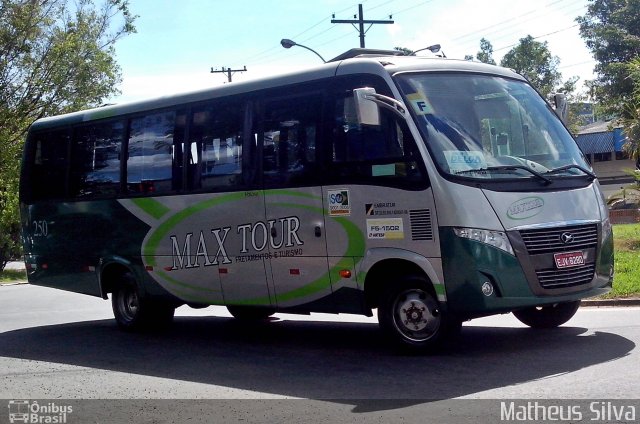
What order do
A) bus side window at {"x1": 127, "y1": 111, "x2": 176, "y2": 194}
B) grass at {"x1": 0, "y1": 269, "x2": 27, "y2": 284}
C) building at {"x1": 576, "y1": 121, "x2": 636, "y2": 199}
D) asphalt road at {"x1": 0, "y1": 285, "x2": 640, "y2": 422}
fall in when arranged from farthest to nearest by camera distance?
building at {"x1": 576, "y1": 121, "x2": 636, "y2": 199}
grass at {"x1": 0, "y1": 269, "x2": 27, "y2": 284}
bus side window at {"x1": 127, "y1": 111, "x2": 176, "y2": 194}
asphalt road at {"x1": 0, "y1": 285, "x2": 640, "y2": 422}

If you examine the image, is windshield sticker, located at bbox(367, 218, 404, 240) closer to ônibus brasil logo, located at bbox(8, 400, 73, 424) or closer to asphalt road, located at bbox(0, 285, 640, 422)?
asphalt road, located at bbox(0, 285, 640, 422)

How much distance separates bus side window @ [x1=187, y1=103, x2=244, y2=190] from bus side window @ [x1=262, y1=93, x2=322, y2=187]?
53 cm

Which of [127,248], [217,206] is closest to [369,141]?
[217,206]

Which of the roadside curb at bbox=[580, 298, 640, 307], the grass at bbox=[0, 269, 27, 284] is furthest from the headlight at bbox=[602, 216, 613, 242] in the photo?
the grass at bbox=[0, 269, 27, 284]

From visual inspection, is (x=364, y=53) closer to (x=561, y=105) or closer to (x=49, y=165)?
(x=561, y=105)

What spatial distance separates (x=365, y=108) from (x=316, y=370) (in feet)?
8.91

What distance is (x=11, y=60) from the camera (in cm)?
3356

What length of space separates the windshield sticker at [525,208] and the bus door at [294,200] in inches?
88.7

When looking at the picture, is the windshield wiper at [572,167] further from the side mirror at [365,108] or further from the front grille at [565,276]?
the side mirror at [365,108]

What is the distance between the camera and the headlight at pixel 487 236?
9195 millimetres

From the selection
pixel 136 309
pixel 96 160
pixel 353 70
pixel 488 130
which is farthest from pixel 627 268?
pixel 96 160

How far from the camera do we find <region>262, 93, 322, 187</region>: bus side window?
10.6 metres

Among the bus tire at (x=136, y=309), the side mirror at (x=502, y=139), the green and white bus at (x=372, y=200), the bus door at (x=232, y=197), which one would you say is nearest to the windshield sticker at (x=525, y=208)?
the green and white bus at (x=372, y=200)

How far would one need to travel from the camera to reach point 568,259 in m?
9.52
